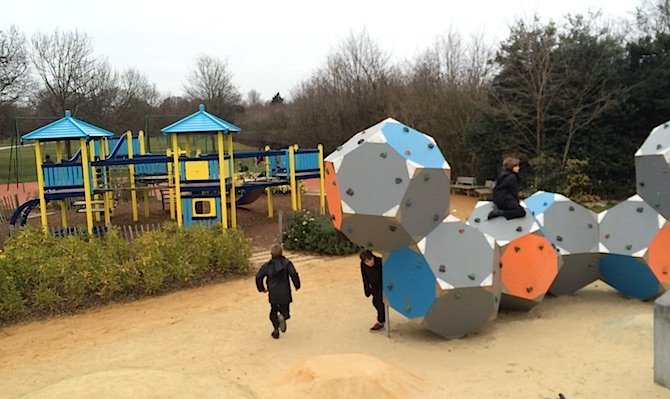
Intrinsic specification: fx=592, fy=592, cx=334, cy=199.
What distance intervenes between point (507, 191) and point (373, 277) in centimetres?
261

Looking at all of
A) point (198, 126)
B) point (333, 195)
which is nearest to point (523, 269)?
point (333, 195)

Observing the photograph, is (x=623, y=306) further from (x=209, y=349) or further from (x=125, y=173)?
(x=125, y=173)

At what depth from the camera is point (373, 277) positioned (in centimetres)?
922

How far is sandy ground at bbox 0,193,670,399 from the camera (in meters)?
6.50

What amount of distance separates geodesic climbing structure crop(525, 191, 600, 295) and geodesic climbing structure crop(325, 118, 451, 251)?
3.00 m

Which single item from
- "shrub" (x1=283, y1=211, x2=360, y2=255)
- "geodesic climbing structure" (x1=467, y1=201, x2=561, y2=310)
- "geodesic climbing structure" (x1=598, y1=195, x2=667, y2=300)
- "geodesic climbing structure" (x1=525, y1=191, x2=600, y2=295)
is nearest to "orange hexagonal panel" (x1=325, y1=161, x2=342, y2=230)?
"geodesic climbing structure" (x1=467, y1=201, x2=561, y2=310)

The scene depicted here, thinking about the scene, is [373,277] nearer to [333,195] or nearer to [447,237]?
[447,237]

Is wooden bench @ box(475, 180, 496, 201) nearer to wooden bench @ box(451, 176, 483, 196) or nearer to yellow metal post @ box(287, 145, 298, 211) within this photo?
wooden bench @ box(451, 176, 483, 196)

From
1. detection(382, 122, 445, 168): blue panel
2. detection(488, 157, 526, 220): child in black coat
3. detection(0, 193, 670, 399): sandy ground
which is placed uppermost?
detection(382, 122, 445, 168): blue panel

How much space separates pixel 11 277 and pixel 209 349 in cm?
478

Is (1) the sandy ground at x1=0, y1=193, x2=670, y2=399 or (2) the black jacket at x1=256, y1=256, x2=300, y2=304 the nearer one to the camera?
(1) the sandy ground at x1=0, y1=193, x2=670, y2=399

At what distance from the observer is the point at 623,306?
9969 mm

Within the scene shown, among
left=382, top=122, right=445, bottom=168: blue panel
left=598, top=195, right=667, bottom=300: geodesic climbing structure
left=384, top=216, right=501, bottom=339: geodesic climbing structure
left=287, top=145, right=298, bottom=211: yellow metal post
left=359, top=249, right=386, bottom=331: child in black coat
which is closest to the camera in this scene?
left=382, top=122, right=445, bottom=168: blue panel

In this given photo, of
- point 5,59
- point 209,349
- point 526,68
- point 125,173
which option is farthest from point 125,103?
point 209,349
